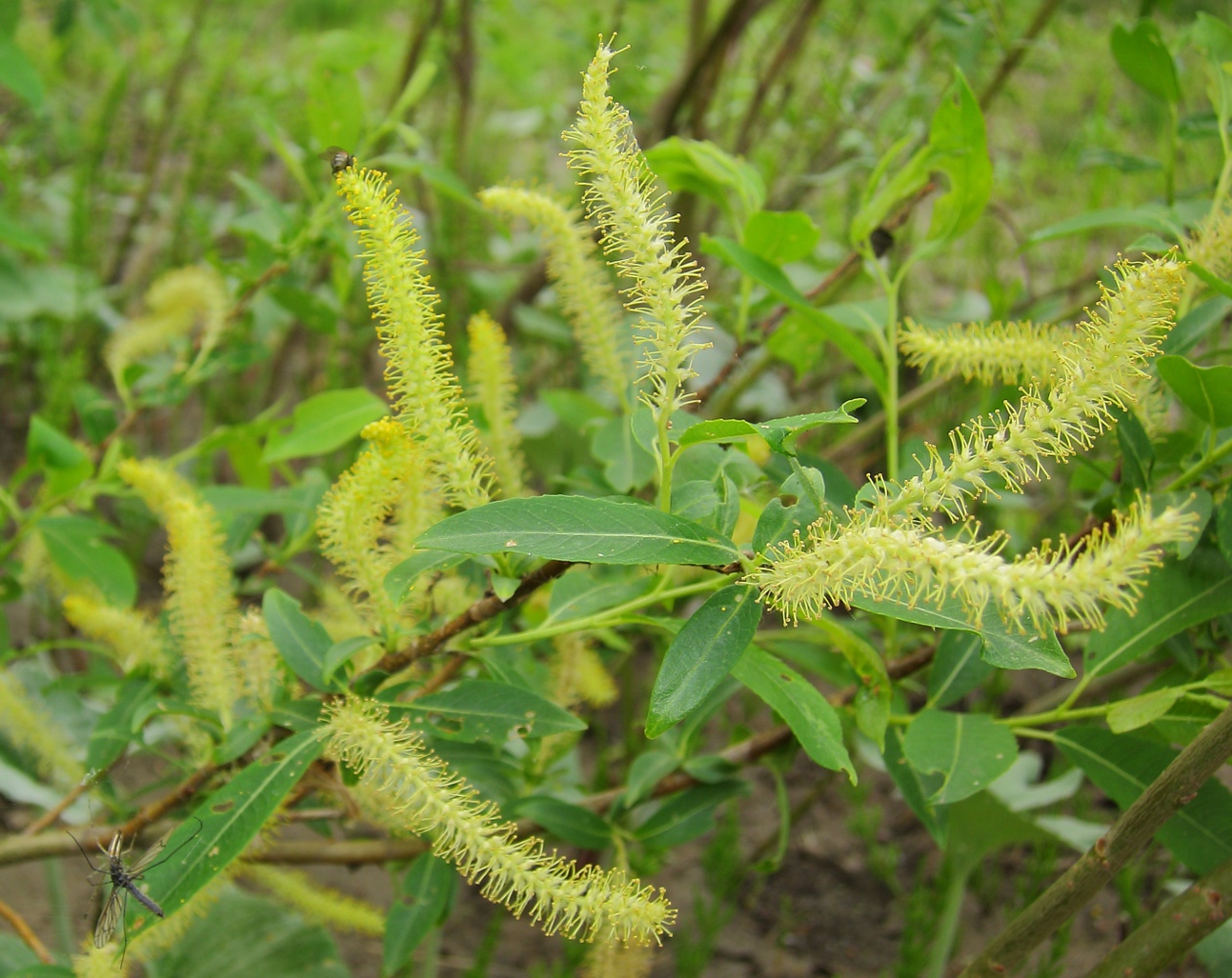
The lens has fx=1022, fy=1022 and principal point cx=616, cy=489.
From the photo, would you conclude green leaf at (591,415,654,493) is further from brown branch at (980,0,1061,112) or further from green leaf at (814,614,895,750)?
brown branch at (980,0,1061,112)

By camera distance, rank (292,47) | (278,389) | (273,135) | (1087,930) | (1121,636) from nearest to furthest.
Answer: (1121,636) < (273,135) < (1087,930) < (278,389) < (292,47)

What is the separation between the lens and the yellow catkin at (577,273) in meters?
0.88

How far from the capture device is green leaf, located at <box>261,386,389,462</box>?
1063 millimetres

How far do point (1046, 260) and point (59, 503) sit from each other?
271cm

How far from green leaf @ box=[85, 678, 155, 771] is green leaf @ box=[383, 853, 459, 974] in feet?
1.00

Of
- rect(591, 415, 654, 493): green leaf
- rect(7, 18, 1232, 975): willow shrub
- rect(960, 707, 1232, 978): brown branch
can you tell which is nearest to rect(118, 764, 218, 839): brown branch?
rect(7, 18, 1232, 975): willow shrub

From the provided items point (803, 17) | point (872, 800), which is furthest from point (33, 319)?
point (872, 800)

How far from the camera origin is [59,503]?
125 centimetres

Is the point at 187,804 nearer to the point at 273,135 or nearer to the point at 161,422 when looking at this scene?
the point at 273,135

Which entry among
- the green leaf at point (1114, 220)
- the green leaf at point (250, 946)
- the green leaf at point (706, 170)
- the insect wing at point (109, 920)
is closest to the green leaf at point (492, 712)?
the insect wing at point (109, 920)

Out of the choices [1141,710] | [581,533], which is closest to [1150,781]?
[1141,710]

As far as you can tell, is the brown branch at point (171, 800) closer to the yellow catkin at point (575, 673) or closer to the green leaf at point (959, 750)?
the yellow catkin at point (575, 673)

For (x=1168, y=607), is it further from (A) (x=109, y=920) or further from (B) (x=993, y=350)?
(A) (x=109, y=920)

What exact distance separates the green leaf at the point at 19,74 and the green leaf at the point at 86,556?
0.60 m
